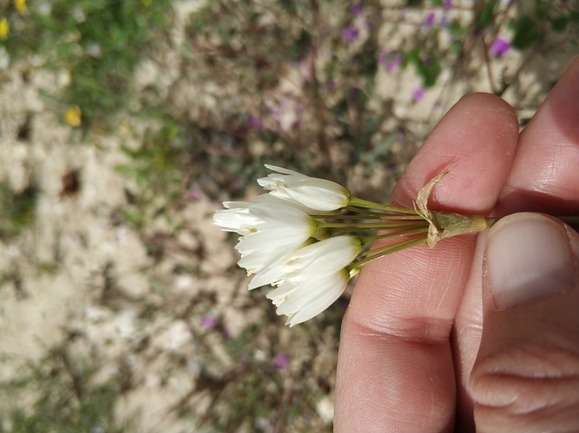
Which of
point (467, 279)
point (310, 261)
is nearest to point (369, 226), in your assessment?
point (310, 261)

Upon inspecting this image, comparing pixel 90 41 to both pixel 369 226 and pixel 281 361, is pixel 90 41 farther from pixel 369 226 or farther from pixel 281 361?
pixel 369 226

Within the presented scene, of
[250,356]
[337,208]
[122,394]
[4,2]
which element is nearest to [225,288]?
[250,356]

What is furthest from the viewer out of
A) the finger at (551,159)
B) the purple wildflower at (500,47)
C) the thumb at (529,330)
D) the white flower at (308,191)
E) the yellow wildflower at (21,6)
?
the yellow wildflower at (21,6)

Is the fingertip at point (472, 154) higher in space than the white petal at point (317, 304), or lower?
higher

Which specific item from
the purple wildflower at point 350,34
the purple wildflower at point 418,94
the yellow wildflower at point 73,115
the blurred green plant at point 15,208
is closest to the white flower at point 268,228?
the purple wildflower at point 418,94

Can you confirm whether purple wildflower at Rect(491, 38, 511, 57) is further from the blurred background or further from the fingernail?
the fingernail

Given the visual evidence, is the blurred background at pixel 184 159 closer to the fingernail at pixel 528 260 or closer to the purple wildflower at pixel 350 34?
the purple wildflower at pixel 350 34

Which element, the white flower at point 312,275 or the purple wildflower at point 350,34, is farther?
the purple wildflower at point 350,34

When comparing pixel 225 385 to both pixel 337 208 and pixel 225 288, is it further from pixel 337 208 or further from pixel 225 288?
pixel 337 208
